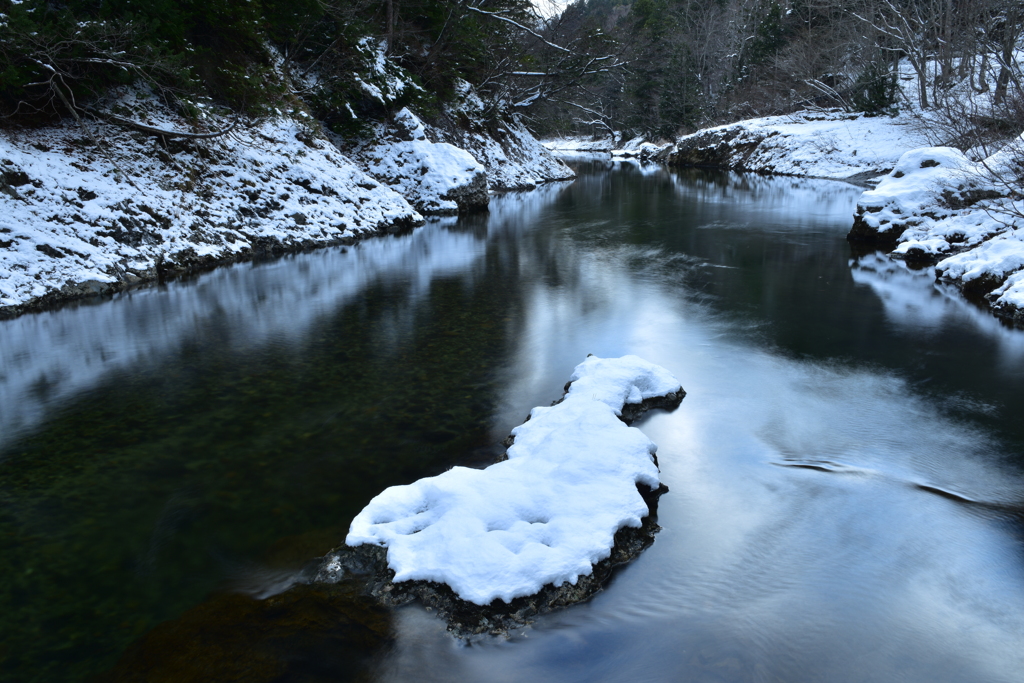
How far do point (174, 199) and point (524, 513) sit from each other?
10822 millimetres

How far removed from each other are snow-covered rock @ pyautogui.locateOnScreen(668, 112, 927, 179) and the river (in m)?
21.8

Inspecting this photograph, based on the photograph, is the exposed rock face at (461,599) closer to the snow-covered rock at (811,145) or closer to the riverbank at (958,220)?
the riverbank at (958,220)

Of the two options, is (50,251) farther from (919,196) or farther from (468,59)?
(468,59)

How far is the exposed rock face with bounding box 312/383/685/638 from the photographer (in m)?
3.22

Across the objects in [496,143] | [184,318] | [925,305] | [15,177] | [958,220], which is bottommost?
[925,305]

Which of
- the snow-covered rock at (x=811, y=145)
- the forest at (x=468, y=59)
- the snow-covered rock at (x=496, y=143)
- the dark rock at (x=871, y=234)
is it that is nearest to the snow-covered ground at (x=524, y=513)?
the forest at (x=468, y=59)

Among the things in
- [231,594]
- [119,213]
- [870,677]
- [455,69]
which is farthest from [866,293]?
[455,69]

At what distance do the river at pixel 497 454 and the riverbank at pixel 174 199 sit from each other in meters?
0.88

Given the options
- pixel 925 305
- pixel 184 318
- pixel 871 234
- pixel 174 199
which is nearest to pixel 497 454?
pixel 184 318

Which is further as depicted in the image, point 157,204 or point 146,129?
point 146,129

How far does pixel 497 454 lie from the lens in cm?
500

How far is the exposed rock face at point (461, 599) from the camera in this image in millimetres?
3223

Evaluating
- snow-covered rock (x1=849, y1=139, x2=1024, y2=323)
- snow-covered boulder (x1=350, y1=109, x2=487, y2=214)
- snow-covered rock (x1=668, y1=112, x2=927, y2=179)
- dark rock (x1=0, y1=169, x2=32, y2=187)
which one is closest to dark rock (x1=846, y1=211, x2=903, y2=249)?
snow-covered rock (x1=849, y1=139, x2=1024, y2=323)

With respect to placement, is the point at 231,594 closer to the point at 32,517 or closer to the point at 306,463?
the point at 306,463
